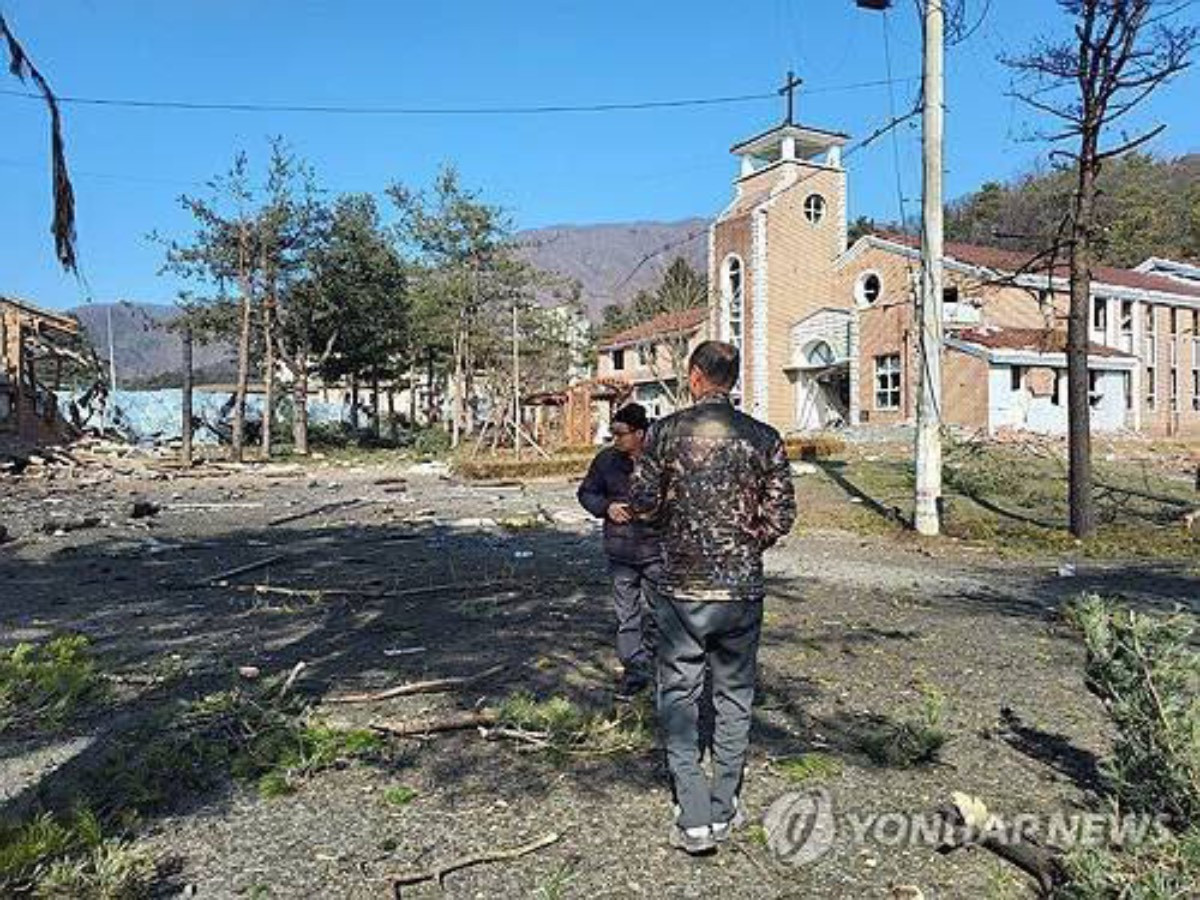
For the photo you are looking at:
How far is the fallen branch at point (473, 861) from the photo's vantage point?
3354 mm

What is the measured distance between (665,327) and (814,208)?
31.8 feet

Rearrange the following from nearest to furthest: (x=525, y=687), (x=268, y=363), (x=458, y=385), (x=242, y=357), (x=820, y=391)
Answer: (x=525, y=687) → (x=242, y=357) → (x=268, y=363) → (x=820, y=391) → (x=458, y=385)

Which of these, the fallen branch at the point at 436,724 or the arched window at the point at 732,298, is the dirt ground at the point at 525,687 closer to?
the fallen branch at the point at 436,724

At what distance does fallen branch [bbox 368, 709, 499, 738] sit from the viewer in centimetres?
476

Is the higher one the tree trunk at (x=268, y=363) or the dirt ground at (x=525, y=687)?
the tree trunk at (x=268, y=363)

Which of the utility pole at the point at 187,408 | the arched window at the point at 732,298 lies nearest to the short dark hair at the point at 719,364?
the utility pole at the point at 187,408

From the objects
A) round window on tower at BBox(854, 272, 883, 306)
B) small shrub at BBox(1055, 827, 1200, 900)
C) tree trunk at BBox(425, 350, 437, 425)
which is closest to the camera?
small shrub at BBox(1055, 827, 1200, 900)

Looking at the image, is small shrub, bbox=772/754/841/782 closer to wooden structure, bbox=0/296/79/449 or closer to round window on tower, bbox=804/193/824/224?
wooden structure, bbox=0/296/79/449

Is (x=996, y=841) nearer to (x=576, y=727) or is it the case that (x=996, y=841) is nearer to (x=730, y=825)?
(x=730, y=825)

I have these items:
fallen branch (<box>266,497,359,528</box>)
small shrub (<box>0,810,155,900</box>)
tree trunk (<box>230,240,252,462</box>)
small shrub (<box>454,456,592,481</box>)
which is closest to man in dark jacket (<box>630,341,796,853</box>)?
small shrub (<box>0,810,155,900</box>)

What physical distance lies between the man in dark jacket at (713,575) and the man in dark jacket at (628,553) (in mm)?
1402

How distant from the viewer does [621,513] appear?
4500mm

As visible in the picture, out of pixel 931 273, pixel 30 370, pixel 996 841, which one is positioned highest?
pixel 30 370

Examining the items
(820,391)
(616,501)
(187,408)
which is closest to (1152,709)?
(616,501)
